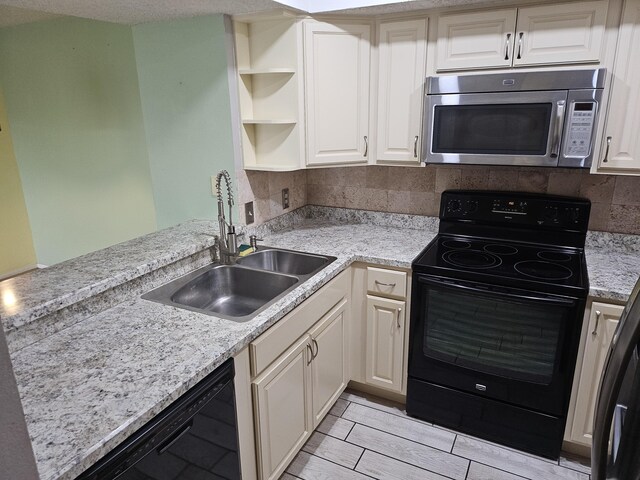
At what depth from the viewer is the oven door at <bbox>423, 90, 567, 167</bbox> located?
1.98m

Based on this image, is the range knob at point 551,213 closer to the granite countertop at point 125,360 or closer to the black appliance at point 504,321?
the black appliance at point 504,321

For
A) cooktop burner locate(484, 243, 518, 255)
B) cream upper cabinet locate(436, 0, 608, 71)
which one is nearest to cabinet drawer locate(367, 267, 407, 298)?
cooktop burner locate(484, 243, 518, 255)

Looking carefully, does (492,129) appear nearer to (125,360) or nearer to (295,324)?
(295,324)

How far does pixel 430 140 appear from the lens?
222cm

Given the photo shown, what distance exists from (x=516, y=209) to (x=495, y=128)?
20.5 inches

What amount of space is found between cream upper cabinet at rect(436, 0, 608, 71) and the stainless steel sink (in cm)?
115

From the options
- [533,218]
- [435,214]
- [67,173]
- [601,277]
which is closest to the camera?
[601,277]

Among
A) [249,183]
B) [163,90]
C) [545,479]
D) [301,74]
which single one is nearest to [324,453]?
[545,479]

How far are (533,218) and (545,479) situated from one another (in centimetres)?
127

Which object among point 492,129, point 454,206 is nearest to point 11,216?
point 454,206

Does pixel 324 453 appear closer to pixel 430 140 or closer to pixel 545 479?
pixel 545 479

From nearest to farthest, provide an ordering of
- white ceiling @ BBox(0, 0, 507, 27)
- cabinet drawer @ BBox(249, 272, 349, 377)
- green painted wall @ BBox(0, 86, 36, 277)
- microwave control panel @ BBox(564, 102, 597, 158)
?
cabinet drawer @ BBox(249, 272, 349, 377) → white ceiling @ BBox(0, 0, 507, 27) → microwave control panel @ BBox(564, 102, 597, 158) → green painted wall @ BBox(0, 86, 36, 277)

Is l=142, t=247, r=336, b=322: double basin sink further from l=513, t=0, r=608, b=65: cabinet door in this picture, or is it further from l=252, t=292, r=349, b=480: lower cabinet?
l=513, t=0, r=608, b=65: cabinet door

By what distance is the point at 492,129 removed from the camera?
2104mm
